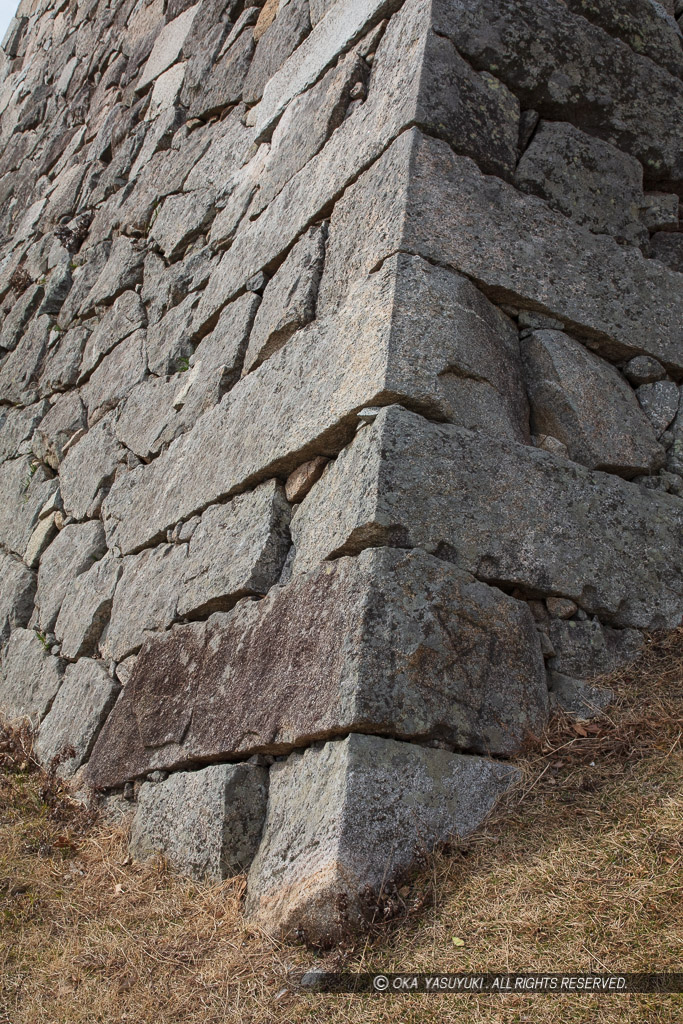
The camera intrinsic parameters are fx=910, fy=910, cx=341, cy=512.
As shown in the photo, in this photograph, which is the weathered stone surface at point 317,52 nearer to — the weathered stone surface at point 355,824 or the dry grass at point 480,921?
the dry grass at point 480,921

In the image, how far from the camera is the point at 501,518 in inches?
103

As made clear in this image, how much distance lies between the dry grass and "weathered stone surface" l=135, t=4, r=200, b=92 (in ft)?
16.1

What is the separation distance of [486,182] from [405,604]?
1604 mm

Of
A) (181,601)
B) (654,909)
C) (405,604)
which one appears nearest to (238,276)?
(181,601)

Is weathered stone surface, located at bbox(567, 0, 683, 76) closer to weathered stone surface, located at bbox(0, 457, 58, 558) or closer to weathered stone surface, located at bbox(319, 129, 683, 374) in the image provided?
weathered stone surface, located at bbox(319, 129, 683, 374)

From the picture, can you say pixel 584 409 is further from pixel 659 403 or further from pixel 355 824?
pixel 355 824

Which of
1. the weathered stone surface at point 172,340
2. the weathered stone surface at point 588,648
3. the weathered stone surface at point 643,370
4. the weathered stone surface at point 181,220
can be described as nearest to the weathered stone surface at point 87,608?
the weathered stone surface at point 172,340

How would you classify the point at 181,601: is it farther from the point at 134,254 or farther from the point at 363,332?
the point at 134,254

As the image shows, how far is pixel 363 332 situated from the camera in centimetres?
280

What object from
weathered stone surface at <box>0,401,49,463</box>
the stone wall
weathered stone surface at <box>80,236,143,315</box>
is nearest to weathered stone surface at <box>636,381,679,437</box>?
the stone wall

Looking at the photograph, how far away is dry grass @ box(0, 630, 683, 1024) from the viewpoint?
1.79 meters

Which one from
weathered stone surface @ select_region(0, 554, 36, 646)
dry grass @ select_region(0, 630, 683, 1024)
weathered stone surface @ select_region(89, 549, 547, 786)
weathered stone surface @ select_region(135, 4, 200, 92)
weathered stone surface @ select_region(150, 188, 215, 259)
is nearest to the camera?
dry grass @ select_region(0, 630, 683, 1024)

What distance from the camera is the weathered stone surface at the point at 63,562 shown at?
430cm

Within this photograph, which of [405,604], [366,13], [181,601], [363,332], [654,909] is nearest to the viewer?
[654,909]
